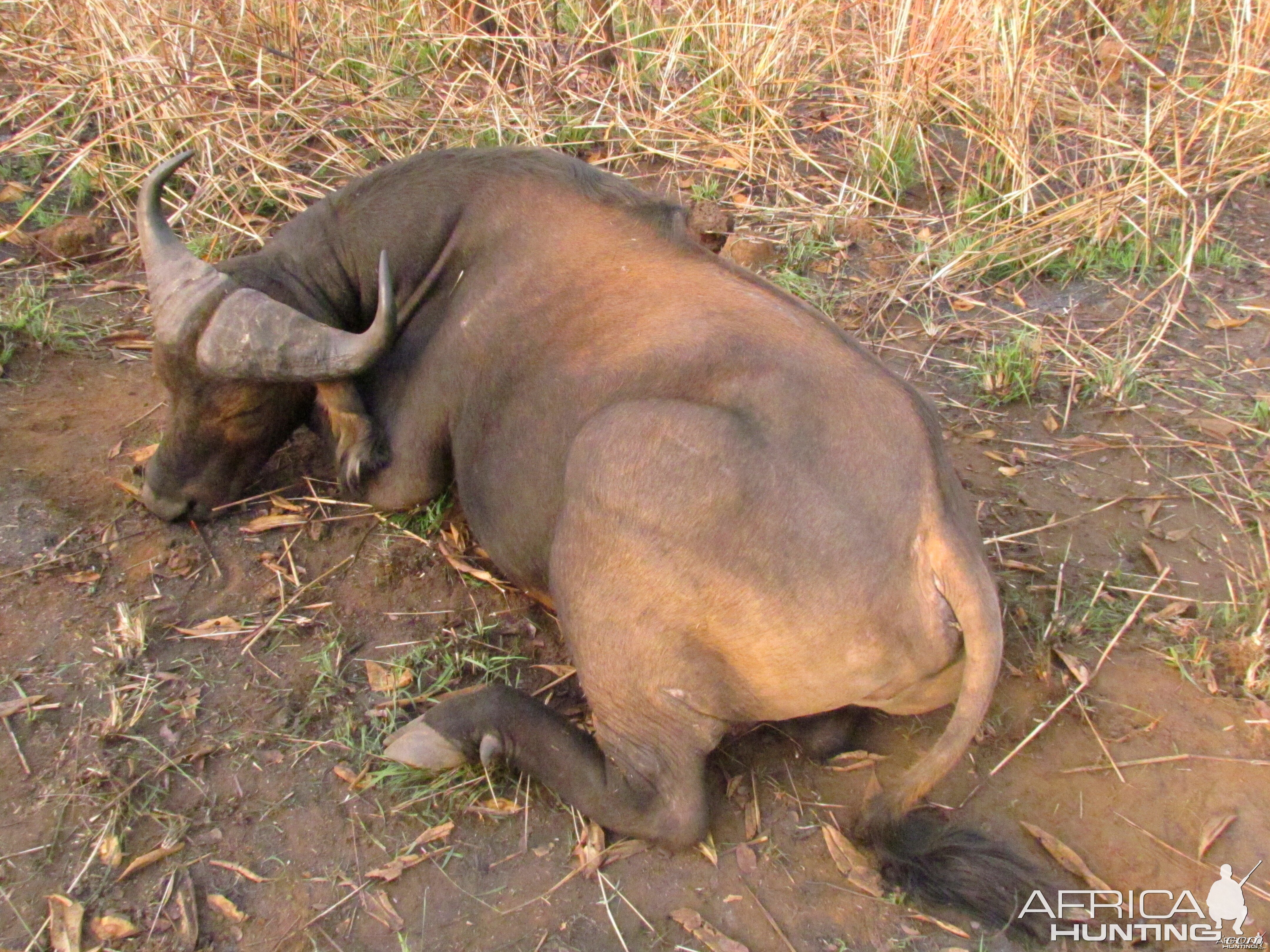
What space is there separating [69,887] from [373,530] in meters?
1.57

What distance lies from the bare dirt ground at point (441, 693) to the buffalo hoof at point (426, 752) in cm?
5

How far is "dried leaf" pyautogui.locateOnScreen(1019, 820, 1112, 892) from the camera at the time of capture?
9.61ft

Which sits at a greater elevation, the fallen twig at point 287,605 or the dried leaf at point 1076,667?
the dried leaf at point 1076,667

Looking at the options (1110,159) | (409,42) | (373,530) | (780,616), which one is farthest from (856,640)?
(409,42)

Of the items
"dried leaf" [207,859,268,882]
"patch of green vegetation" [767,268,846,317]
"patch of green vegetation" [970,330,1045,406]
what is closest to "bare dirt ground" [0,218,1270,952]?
"dried leaf" [207,859,268,882]

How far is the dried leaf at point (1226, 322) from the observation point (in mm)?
5016

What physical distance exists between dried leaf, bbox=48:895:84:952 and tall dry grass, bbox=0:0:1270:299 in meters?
3.33

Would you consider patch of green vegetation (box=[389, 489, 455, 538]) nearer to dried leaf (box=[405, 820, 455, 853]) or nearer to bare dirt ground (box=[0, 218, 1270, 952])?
bare dirt ground (box=[0, 218, 1270, 952])

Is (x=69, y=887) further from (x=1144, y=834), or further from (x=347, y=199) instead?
(x=1144, y=834)

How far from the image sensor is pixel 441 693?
3.46 m

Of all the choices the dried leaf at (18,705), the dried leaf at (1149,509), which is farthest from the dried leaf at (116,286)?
the dried leaf at (1149,509)

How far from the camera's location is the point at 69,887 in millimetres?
2748

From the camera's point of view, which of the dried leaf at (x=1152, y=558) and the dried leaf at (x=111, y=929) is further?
the dried leaf at (x=1152, y=558)

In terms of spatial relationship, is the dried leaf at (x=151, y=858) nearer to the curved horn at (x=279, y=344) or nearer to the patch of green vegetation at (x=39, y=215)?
the curved horn at (x=279, y=344)
